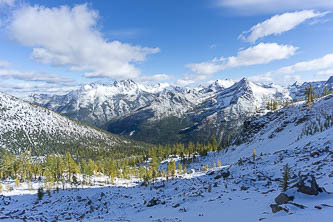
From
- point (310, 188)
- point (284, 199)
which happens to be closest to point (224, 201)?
point (284, 199)

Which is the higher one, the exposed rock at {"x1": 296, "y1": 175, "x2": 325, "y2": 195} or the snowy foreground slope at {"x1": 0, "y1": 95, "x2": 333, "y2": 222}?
the exposed rock at {"x1": 296, "y1": 175, "x2": 325, "y2": 195}

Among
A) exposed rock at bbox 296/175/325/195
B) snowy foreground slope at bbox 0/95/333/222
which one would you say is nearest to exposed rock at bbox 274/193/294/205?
snowy foreground slope at bbox 0/95/333/222

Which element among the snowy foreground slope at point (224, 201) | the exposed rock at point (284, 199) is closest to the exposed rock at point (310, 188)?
the snowy foreground slope at point (224, 201)

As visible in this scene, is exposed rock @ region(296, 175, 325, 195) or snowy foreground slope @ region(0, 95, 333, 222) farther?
exposed rock @ region(296, 175, 325, 195)

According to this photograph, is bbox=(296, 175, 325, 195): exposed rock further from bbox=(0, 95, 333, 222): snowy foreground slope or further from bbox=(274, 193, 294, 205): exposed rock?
bbox=(274, 193, 294, 205): exposed rock

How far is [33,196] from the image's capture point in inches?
2330

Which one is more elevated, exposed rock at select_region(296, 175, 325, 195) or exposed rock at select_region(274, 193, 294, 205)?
exposed rock at select_region(296, 175, 325, 195)

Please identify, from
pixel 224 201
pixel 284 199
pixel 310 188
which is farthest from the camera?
pixel 224 201

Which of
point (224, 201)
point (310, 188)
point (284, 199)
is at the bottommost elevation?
point (224, 201)

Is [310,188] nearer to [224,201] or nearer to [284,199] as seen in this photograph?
[284,199]

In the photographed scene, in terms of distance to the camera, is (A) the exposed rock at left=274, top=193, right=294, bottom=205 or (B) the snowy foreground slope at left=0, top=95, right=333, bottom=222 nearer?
(B) the snowy foreground slope at left=0, top=95, right=333, bottom=222

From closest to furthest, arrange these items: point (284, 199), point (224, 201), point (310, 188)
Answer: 1. point (310, 188)
2. point (284, 199)
3. point (224, 201)

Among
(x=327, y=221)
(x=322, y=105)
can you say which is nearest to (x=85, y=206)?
(x=327, y=221)

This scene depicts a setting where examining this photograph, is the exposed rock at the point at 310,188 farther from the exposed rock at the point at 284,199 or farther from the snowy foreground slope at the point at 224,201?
the exposed rock at the point at 284,199
